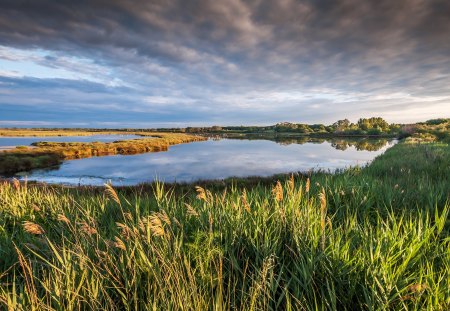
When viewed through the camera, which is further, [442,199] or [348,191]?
[348,191]

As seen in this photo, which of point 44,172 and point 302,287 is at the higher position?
point 302,287

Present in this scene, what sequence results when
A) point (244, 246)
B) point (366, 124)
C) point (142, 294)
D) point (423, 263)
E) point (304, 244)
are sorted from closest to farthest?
point (142, 294) → point (423, 263) → point (304, 244) → point (244, 246) → point (366, 124)

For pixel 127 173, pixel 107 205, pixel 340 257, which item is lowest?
pixel 127 173

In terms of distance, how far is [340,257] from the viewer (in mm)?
3486

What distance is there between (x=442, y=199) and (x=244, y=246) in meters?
6.34

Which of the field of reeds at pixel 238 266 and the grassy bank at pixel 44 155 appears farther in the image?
the grassy bank at pixel 44 155

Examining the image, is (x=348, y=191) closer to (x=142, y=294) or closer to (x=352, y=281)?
(x=352, y=281)

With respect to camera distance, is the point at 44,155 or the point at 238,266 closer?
the point at 238,266

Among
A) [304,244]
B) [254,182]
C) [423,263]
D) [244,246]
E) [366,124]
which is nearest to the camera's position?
[423,263]

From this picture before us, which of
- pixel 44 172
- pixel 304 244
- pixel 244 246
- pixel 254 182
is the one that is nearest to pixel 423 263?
pixel 304 244

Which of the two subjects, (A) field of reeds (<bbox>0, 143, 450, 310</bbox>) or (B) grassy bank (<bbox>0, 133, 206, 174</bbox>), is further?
(B) grassy bank (<bbox>0, 133, 206, 174</bbox>)

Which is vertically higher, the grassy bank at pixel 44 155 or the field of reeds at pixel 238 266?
the field of reeds at pixel 238 266

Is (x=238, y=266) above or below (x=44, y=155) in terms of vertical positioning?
above

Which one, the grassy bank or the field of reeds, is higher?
the field of reeds
